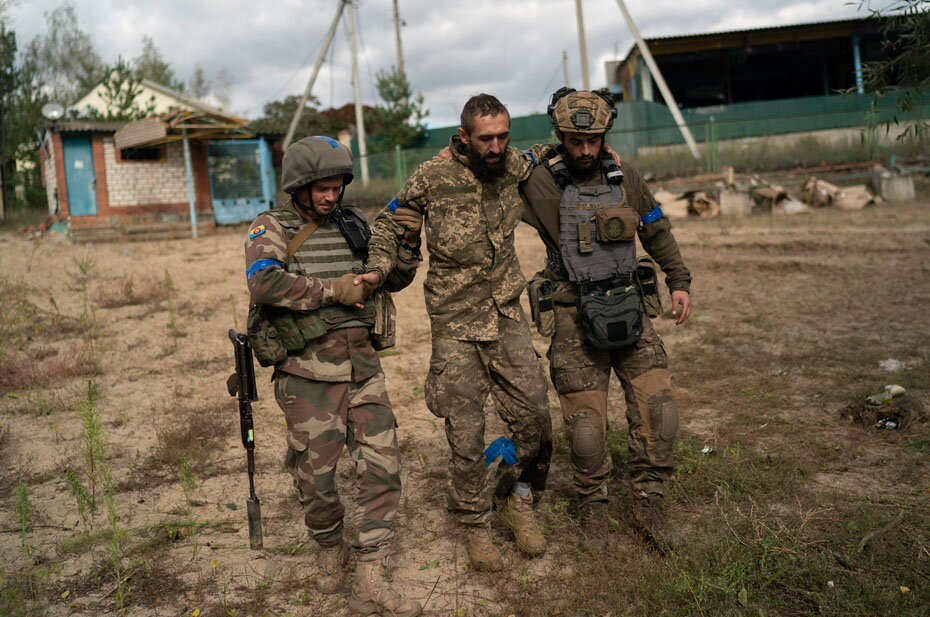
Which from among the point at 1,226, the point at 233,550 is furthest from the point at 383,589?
the point at 1,226

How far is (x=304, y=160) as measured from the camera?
11.0 ft

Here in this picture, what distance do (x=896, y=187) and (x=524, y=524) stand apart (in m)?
17.1

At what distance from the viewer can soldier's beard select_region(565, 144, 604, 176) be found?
377cm

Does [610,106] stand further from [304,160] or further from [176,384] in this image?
[176,384]

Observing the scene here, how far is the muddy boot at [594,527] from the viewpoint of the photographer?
363 cm

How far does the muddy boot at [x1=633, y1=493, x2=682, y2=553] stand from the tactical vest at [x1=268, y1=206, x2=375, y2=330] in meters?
1.63

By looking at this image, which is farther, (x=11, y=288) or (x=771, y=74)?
(x=771, y=74)

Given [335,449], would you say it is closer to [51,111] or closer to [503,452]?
[503,452]

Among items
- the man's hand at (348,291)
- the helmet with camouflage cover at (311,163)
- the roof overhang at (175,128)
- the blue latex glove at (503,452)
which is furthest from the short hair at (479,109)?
the roof overhang at (175,128)

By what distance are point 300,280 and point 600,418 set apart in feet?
5.48

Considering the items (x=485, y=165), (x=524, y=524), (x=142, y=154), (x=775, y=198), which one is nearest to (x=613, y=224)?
(x=485, y=165)

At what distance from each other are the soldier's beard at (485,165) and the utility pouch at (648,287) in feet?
2.95

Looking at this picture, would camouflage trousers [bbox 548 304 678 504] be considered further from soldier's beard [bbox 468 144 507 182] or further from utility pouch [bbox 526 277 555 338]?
soldier's beard [bbox 468 144 507 182]

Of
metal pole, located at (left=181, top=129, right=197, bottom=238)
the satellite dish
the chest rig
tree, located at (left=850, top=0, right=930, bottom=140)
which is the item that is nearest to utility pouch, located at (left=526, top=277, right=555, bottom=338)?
the chest rig
